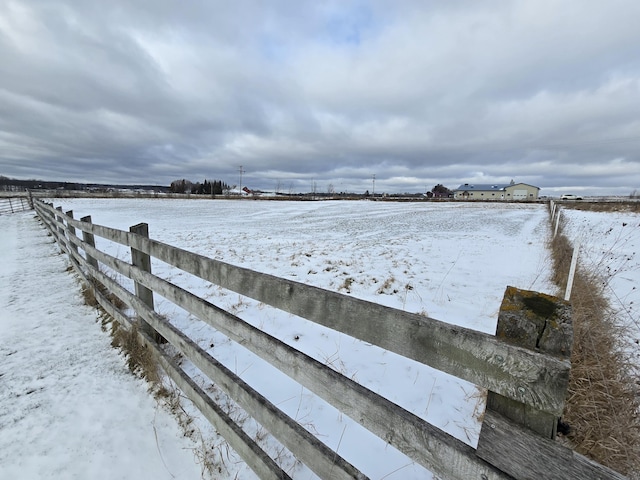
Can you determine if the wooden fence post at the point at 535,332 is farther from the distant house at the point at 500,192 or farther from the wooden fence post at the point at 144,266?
the distant house at the point at 500,192

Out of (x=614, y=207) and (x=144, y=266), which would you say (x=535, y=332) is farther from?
(x=614, y=207)

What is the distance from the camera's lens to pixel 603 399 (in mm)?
2957

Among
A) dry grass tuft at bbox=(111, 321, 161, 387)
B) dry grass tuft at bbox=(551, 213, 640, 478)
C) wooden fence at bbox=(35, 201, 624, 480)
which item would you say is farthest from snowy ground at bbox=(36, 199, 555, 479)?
wooden fence at bbox=(35, 201, 624, 480)

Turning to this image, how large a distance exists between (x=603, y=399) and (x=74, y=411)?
4.90 m

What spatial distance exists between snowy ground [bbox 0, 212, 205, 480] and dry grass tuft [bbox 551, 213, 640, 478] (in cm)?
305

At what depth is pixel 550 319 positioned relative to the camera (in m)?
0.92

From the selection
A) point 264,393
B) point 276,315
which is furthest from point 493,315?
point 264,393

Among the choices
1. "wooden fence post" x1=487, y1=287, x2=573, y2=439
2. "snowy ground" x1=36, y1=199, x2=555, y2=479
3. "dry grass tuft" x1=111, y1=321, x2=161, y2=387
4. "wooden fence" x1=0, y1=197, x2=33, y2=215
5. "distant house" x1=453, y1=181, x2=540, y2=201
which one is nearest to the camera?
"wooden fence post" x1=487, y1=287, x2=573, y2=439

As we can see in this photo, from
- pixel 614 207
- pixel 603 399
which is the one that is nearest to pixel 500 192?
pixel 614 207

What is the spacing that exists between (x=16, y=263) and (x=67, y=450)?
7829mm

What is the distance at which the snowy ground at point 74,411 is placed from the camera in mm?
2283

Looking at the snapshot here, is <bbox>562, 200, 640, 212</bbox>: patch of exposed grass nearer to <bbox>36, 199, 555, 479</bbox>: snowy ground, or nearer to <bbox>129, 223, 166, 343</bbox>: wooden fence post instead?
<bbox>36, 199, 555, 479</bbox>: snowy ground

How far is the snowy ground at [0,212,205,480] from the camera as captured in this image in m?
2.28

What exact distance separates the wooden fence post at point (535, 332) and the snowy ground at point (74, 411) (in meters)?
2.28
